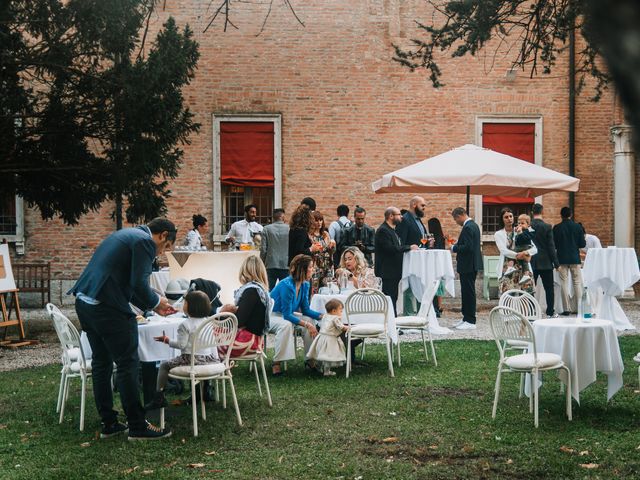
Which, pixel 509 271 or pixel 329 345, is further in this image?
pixel 509 271

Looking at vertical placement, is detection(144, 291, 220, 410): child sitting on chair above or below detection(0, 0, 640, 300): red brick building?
below

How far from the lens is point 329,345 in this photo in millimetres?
9070

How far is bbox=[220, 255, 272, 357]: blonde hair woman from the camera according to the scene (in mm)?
7715

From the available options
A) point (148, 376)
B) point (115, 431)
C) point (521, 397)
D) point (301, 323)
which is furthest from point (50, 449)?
point (521, 397)

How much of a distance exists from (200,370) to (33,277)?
1227cm

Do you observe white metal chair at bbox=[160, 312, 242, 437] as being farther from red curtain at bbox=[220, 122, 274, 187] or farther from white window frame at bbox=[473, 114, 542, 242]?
white window frame at bbox=[473, 114, 542, 242]

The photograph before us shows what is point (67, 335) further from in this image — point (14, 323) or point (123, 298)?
point (14, 323)

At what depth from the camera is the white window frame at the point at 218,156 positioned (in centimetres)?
1839

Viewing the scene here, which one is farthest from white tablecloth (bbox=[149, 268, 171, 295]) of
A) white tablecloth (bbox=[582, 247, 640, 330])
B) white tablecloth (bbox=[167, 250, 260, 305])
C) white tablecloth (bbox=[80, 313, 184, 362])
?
white tablecloth (bbox=[582, 247, 640, 330])

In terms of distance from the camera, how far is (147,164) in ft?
42.0

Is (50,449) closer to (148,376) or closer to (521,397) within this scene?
(148,376)

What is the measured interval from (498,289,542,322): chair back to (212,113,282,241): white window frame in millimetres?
9892

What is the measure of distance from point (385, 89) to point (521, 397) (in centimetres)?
1192

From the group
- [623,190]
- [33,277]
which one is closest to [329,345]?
[33,277]
